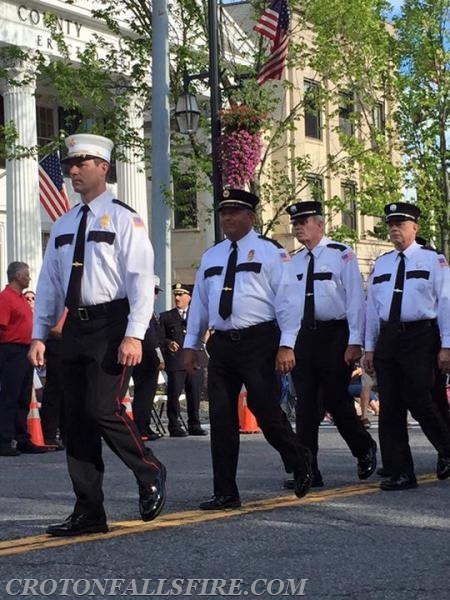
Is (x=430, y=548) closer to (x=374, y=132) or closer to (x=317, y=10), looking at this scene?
(x=317, y=10)

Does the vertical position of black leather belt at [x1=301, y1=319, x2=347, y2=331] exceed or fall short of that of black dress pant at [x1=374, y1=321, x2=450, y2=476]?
it exceeds it

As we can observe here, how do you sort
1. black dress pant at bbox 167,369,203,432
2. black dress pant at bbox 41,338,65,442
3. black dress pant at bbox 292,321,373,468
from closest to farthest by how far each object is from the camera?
black dress pant at bbox 292,321,373,468 → black dress pant at bbox 41,338,65,442 → black dress pant at bbox 167,369,203,432

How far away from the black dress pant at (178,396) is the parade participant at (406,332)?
619 centimetres

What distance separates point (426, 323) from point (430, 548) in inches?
120

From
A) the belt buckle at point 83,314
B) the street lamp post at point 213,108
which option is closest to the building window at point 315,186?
the street lamp post at point 213,108

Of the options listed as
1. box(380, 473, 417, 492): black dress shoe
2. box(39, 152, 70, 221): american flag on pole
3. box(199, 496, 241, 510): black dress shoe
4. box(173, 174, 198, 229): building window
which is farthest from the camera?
box(39, 152, 70, 221): american flag on pole

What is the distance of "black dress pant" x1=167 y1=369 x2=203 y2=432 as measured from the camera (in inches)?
601

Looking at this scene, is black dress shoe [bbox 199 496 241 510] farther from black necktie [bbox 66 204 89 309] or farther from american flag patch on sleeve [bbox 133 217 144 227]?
american flag patch on sleeve [bbox 133 217 144 227]

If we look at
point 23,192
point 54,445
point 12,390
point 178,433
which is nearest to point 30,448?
point 54,445

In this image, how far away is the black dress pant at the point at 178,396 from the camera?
601 inches

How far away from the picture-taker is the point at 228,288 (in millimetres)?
Answer: 7973

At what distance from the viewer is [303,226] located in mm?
9273

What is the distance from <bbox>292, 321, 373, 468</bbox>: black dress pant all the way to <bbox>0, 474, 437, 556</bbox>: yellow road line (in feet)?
1.51

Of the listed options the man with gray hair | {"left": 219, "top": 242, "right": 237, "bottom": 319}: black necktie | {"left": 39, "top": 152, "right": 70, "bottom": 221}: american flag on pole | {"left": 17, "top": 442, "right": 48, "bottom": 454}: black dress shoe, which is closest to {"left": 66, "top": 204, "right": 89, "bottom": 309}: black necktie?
{"left": 219, "top": 242, "right": 237, "bottom": 319}: black necktie
